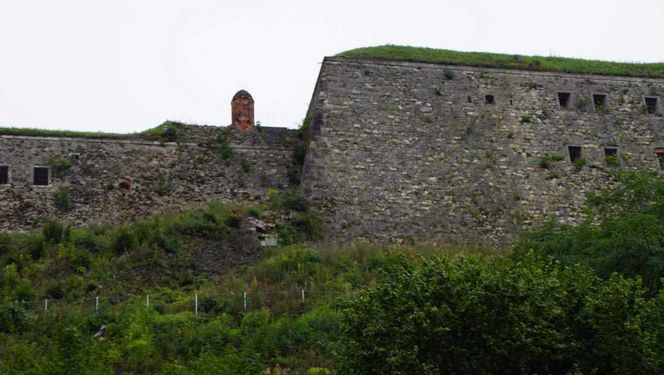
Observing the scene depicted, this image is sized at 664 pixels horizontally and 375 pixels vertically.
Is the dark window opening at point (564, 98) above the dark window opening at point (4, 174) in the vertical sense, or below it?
above

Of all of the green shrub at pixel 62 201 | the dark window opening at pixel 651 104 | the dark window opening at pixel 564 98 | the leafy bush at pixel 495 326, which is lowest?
the leafy bush at pixel 495 326

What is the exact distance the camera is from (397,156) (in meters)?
31.5

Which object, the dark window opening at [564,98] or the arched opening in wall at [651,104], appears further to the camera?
the arched opening in wall at [651,104]

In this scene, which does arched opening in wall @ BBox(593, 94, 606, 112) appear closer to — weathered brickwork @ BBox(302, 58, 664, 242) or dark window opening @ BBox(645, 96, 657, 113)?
weathered brickwork @ BBox(302, 58, 664, 242)

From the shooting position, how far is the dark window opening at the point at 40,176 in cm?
3029

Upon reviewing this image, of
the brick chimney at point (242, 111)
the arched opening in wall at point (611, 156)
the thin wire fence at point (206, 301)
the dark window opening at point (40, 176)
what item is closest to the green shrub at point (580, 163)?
the arched opening in wall at point (611, 156)

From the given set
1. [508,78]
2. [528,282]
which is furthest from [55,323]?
[508,78]

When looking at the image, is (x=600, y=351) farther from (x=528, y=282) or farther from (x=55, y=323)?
(x=55, y=323)

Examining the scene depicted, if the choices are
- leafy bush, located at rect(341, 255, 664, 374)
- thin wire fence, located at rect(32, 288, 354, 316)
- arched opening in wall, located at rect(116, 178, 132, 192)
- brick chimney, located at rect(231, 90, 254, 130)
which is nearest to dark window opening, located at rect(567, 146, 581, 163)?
brick chimney, located at rect(231, 90, 254, 130)

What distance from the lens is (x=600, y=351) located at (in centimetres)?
1598

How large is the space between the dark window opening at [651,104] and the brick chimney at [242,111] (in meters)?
13.5

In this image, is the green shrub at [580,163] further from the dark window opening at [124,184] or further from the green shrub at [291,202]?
the dark window opening at [124,184]

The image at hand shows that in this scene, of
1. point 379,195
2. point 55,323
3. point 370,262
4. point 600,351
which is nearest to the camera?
point 600,351

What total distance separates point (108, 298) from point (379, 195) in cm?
944
